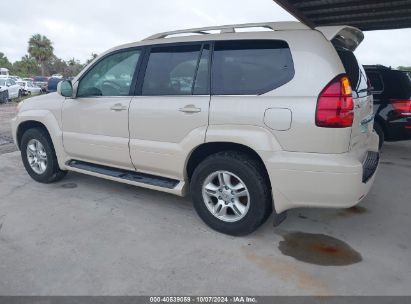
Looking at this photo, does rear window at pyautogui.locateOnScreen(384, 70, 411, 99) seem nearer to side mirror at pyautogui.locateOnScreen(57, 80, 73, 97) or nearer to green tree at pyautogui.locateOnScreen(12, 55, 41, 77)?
side mirror at pyautogui.locateOnScreen(57, 80, 73, 97)

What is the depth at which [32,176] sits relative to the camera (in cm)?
495

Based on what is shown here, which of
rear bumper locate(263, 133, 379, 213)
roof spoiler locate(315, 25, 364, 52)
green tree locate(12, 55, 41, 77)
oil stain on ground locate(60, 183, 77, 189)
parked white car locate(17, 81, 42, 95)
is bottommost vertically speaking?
oil stain on ground locate(60, 183, 77, 189)

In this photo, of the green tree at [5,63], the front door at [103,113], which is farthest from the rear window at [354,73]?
the green tree at [5,63]

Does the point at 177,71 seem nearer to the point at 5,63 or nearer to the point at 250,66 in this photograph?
the point at 250,66

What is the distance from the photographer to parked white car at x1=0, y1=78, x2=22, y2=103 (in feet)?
64.0

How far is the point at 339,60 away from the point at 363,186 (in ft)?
3.51

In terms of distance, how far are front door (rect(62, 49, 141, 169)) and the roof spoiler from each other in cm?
199

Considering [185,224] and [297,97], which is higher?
[297,97]

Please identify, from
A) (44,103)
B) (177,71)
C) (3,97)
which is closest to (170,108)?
(177,71)

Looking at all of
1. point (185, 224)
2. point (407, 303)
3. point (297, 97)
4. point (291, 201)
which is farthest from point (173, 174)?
point (407, 303)

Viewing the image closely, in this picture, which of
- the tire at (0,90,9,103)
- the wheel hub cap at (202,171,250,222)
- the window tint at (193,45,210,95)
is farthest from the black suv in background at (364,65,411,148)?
the tire at (0,90,9,103)

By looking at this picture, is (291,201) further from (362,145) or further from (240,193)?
(362,145)

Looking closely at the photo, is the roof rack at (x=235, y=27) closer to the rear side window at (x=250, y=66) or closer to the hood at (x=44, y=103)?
the rear side window at (x=250, y=66)

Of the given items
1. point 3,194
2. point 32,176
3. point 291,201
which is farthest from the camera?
point 32,176
